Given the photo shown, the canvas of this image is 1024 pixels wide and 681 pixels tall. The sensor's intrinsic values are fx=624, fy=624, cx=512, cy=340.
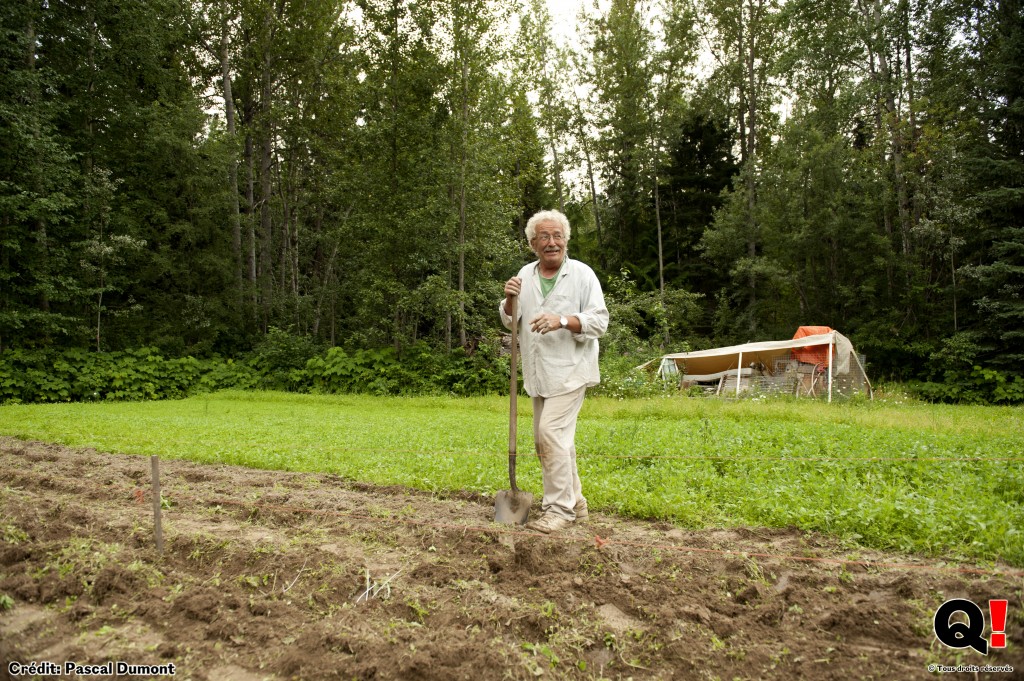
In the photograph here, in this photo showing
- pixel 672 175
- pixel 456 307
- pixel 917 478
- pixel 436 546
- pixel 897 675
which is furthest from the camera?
pixel 672 175

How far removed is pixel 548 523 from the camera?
168 inches

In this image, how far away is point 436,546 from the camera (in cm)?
402

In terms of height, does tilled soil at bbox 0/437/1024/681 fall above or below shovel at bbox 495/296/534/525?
below

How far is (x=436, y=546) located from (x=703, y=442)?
4.50 metres

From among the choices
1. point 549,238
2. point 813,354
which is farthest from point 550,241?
point 813,354

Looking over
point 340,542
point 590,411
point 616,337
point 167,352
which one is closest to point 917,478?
point 340,542

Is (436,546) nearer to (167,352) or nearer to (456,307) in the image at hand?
(456,307)

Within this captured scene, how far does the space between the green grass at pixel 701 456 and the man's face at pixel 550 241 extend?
2021mm

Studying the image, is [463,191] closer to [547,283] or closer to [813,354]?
[813,354]

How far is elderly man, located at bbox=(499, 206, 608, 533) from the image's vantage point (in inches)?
171

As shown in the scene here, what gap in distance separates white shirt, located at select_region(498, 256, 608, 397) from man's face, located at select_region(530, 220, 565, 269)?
4.9 inches

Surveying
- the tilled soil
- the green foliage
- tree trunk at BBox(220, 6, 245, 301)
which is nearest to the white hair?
the tilled soil

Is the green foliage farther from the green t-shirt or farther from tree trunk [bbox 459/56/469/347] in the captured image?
the green t-shirt

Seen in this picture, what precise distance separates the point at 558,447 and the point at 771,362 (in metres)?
16.3
